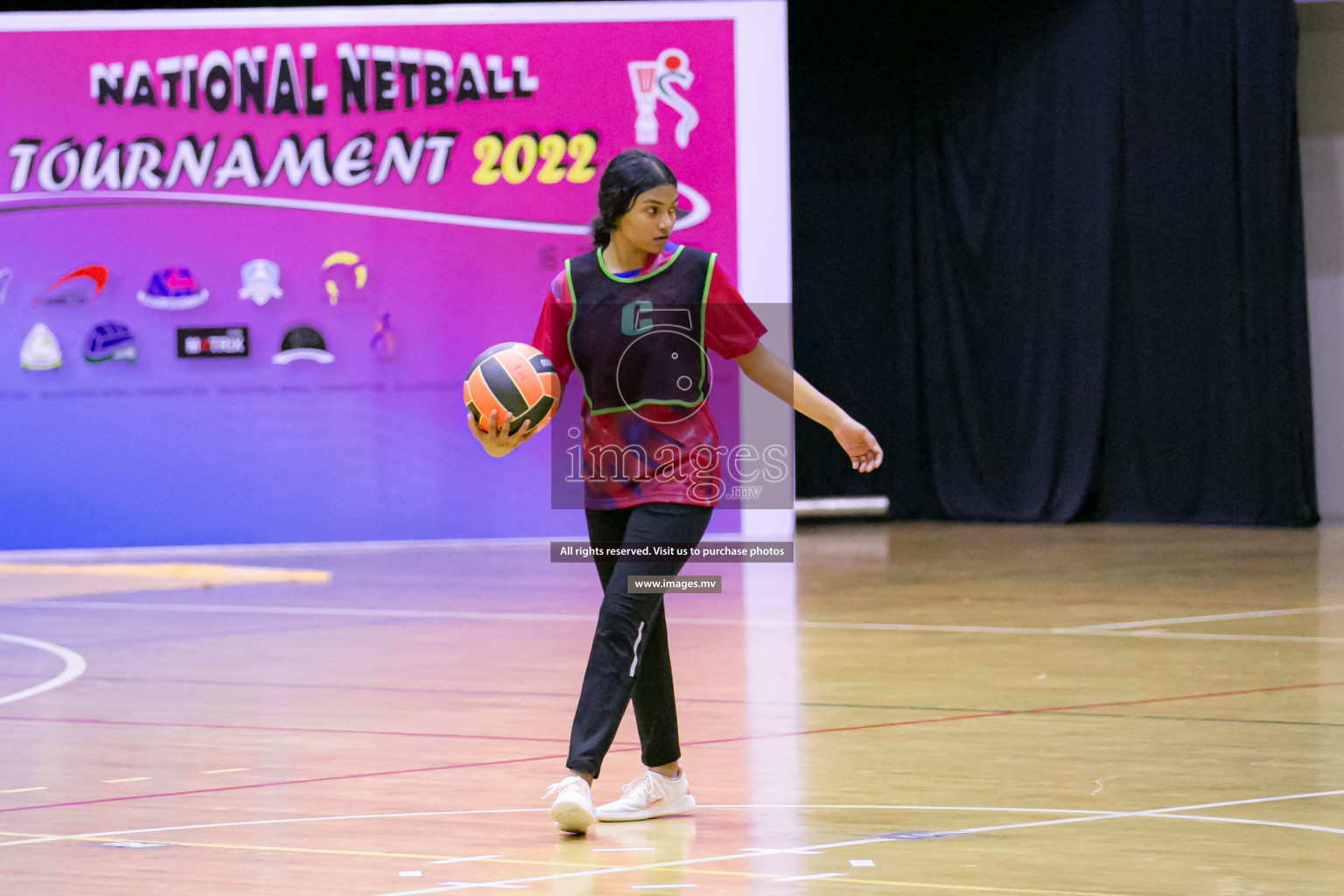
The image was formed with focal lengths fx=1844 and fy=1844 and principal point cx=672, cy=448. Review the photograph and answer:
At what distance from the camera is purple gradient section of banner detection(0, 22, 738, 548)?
12094 mm

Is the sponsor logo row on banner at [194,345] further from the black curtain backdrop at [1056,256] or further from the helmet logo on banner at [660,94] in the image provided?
the black curtain backdrop at [1056,256]

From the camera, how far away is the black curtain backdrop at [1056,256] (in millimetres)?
13250

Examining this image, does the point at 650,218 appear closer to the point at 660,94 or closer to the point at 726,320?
the point at 726,320

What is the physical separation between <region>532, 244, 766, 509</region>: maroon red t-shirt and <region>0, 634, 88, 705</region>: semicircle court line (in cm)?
300

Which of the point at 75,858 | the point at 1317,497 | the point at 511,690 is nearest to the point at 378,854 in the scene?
the point at 75,858

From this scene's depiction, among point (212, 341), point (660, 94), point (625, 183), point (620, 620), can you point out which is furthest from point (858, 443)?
point (212, 341)

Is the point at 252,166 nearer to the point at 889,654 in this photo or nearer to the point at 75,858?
the point at 889,654

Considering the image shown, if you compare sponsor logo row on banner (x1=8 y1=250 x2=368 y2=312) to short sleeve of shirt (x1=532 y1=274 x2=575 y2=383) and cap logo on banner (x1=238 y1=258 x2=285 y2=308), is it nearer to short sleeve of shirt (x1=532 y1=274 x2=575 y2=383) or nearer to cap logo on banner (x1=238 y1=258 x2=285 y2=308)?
cap logo on banner (x1=238 y1=258 x2=285 y2=308)

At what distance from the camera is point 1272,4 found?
13.0 metres

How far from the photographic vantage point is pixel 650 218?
4.06m

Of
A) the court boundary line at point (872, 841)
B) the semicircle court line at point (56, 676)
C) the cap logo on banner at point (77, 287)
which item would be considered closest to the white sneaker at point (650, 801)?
the court boundary line at point (872, 841)

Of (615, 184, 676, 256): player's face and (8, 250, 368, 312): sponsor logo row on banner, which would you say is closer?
(615, 184, 676, 256): player's face

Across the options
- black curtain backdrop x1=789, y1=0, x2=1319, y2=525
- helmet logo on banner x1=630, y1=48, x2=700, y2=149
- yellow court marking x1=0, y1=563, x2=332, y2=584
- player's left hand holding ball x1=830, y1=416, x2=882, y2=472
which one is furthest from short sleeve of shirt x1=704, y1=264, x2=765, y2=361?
black curtain backdrop x1=789, y1=0, x2=1319, y2=525

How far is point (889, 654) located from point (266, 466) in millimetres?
6364
